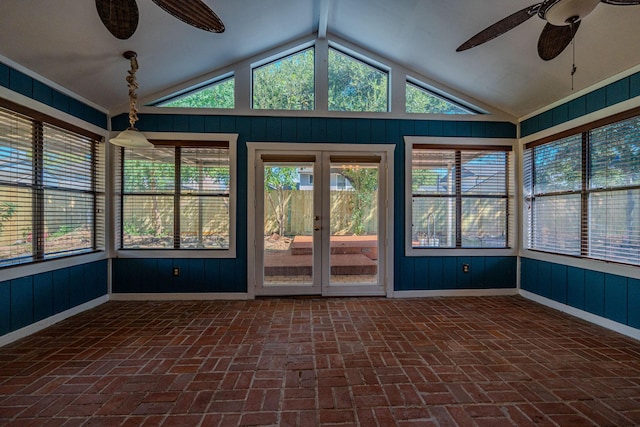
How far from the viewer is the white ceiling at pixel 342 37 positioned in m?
2.59

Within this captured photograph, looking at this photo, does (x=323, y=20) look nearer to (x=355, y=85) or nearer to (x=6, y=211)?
(x=355, y=85)

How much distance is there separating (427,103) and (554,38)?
2015mm

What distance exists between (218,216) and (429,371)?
10.4ft

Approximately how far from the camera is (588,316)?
3.31 metres

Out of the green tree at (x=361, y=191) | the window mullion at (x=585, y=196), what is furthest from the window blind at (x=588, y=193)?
the green tree at (x=361, y=191)

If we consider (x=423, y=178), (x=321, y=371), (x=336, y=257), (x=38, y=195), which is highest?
(x=423, y=178)

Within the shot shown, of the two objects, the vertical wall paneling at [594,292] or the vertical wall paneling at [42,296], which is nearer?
the vertical wall paneling at [42,296]

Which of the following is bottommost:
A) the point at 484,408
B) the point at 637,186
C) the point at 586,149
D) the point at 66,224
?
the point at 484,408

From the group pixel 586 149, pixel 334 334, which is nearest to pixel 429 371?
pixel 334 334

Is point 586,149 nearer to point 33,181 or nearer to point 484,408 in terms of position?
point 484,408

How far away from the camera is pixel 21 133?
288 centimetres

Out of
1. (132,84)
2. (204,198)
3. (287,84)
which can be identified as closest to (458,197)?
(287,84)

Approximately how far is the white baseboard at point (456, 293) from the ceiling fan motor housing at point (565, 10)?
3303 millimetres

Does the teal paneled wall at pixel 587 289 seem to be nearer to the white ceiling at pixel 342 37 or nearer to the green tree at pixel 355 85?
the white ceiling at pixel 342 37
